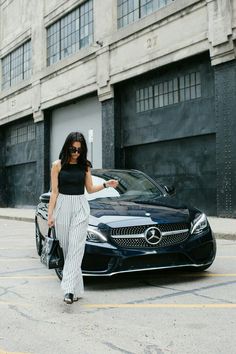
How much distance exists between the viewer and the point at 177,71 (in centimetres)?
1714

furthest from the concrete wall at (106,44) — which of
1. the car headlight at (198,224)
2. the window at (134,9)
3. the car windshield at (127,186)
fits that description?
the car headlight at (198,224)

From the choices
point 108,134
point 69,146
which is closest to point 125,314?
point 69,146

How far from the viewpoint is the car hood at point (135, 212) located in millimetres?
5711

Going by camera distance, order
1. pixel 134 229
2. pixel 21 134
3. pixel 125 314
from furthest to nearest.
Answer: pixel 21 134, pixel 134 229, pixel 125 314

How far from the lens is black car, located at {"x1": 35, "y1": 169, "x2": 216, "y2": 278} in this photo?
5531 mm

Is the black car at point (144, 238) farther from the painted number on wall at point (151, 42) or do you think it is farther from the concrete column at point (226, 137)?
the painted number on wall at point (151, 42)

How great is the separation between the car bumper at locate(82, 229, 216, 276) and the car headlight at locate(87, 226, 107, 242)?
6 cm

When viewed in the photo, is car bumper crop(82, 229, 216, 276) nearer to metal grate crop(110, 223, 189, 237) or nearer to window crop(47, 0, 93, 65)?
metal grate crop(110, 223, 189, 237)

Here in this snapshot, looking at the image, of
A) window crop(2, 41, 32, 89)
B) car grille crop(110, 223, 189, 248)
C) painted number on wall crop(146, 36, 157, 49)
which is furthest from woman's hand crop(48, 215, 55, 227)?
window crop(2, 41, 32, 89)

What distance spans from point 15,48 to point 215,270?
2601cm

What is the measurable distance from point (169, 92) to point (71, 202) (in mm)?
13088

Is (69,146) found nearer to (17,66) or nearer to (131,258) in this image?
(131,258)

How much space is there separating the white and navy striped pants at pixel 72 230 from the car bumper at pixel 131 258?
0.46 m

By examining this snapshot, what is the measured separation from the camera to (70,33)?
24.1 metres
